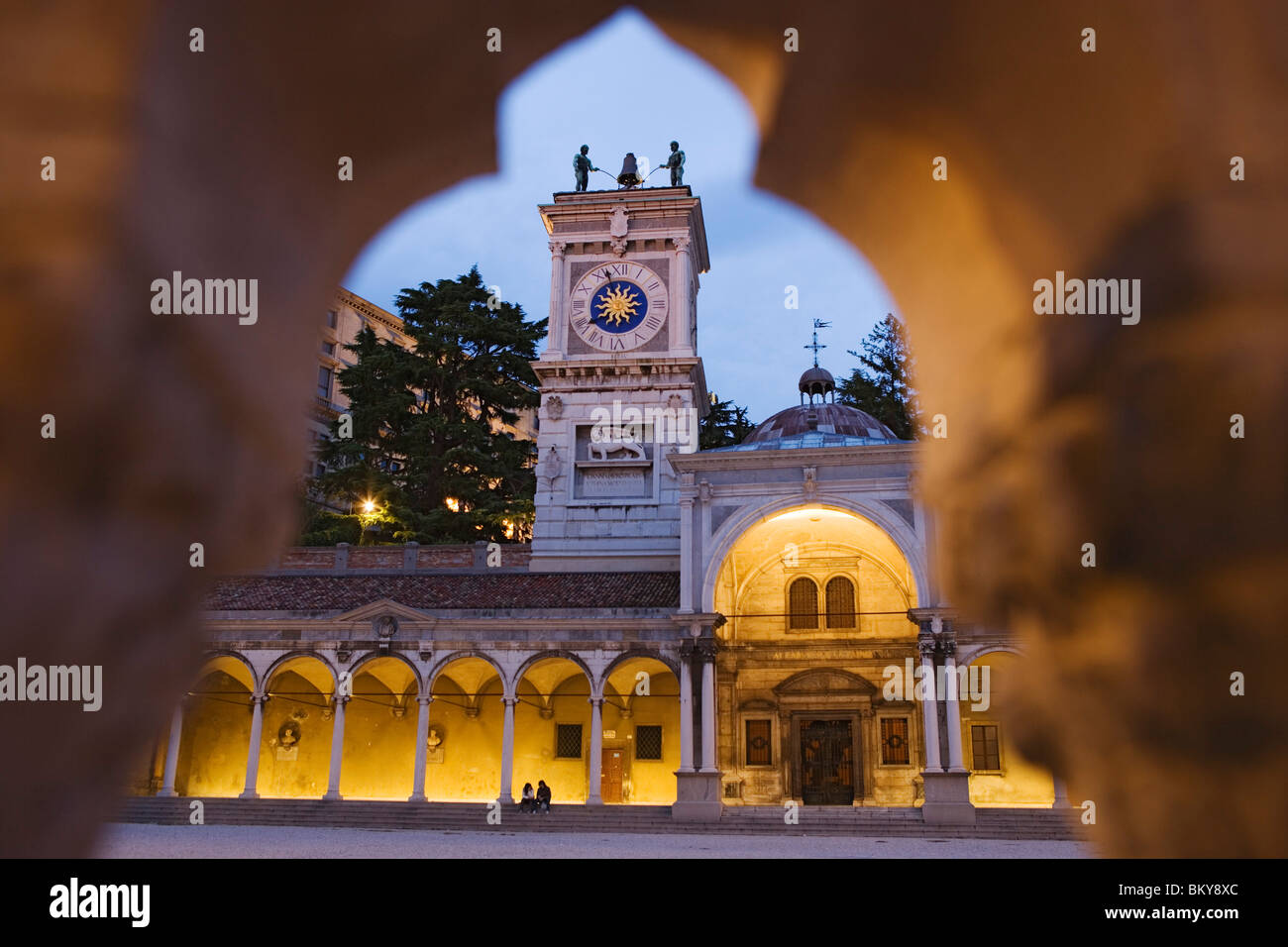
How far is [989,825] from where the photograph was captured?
24.0m

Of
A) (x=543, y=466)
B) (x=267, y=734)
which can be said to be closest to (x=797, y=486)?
(x=543, y=466)

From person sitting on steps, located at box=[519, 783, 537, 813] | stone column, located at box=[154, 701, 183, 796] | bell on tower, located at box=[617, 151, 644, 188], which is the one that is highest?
bell on tower, located at box=[617, 151, 644, 188]

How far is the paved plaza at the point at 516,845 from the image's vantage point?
650 inches

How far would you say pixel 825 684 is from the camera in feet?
102

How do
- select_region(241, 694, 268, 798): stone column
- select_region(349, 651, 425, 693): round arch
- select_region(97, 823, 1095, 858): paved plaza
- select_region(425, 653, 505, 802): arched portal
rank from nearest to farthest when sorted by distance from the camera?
select_region(97, 823, 1095, 858): paved plaza → select_region(241, 694, 268, 798): stone column → select_region(349, 651, 425, 693): round arch → select_region(425, 653, 505, 802): arched portal

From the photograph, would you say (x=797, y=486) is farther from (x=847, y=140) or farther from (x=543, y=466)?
(x=847, y=140)

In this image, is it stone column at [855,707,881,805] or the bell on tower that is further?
the bell on tower

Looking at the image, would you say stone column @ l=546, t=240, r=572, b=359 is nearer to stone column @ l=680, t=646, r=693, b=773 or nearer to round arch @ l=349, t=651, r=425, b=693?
round arch @ l=349, t=651, r=425, b=693

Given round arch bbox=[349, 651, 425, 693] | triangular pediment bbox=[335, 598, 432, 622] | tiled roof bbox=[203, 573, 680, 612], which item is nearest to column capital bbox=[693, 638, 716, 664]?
tiled roof bbox=[203, 573, 680, 612]

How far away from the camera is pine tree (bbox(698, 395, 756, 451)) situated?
56.3 meters

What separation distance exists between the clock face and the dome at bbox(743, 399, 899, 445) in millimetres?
6336

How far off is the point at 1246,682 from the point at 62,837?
90.8 inches

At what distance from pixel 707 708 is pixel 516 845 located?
8.62 meters
